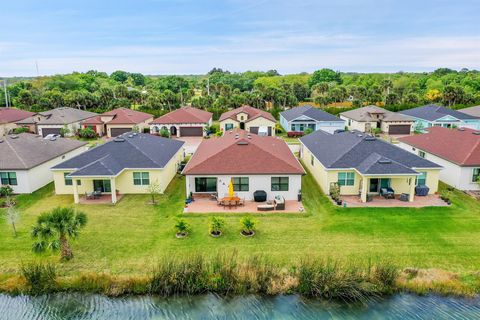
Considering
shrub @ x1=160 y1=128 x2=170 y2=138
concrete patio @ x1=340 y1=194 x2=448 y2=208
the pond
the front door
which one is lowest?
the pond

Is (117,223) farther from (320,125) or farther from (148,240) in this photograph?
(320,125)


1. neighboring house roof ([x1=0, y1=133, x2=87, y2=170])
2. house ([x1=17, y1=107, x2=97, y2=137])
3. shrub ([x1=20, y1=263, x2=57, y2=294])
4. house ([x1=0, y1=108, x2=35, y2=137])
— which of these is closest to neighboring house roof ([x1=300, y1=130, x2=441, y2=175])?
shrub ([x1=20, y1=263, x2=57, y2=294])

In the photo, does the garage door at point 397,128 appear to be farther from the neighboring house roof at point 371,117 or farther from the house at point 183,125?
the house at point 183,125

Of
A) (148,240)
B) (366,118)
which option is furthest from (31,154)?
(366,118)

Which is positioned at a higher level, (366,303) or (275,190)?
(275,190)

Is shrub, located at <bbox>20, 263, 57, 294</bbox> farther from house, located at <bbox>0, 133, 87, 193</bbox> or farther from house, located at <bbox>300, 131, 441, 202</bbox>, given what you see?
house, located at <bbox>300, 131, 441, 202</bbox>

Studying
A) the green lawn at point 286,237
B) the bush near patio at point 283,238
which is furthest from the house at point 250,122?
the green lawn at point 286,237
